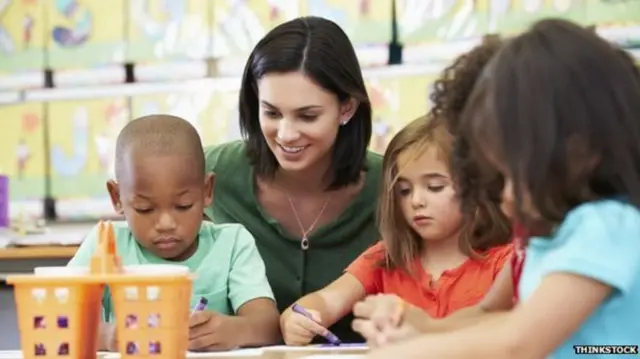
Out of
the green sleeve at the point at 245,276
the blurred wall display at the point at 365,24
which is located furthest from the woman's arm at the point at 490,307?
the blurred wall display at the point at 365,24

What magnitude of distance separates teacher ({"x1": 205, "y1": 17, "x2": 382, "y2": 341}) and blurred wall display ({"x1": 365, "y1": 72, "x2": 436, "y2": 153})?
2.41 ft

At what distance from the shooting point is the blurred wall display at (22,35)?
9.42 feet

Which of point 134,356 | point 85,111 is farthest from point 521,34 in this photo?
point 85,111

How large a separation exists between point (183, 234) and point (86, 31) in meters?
1.62

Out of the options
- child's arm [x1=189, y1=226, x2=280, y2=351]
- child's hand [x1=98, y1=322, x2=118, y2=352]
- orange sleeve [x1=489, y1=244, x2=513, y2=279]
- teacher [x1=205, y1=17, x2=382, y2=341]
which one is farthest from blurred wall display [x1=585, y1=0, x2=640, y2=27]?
child's hand [x1=98, y1=322, x2=118, y2=352]

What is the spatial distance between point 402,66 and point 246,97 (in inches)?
39.4

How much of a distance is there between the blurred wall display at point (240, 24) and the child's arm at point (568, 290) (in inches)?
80.8

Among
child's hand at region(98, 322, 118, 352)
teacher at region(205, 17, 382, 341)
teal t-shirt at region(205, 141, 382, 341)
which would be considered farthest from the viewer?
teal t-shirt at region(205, 141, 382, 341)

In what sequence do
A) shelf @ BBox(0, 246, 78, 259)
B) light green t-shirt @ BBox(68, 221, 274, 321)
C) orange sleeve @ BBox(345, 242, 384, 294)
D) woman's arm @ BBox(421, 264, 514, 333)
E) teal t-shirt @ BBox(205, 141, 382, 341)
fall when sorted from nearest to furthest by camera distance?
woman's arm @ BBox(421, 264, 514, 333) → light green t-shirt @ BBox(68, 221, 274, 321) → orange sleeve @ BBox(345, 242, 384, 294) → teal t-shirt @ BBox(205, 141, 382, 341) → shelf @ BBox(0, 246, 78, 259)

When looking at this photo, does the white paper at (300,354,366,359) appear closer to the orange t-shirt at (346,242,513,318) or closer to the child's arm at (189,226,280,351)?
the child's arm at (189,226,280,351)

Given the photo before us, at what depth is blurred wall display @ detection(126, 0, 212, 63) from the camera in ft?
9.29

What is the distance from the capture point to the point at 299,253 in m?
1.85

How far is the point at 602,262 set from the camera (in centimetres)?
78

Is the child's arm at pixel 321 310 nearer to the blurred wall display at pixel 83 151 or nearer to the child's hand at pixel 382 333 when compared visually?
the child's hand at pixel 382 333
